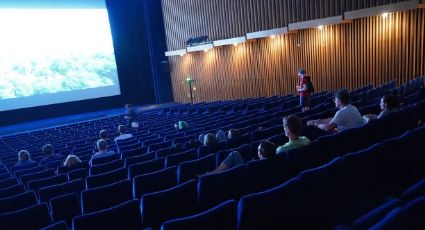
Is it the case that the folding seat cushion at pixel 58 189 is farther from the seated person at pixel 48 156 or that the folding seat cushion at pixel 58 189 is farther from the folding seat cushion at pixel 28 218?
the seated person at pixel 48 156

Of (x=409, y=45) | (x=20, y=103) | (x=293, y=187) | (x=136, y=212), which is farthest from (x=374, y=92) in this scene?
(x=20, y=103)

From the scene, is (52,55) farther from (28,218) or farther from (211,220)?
(211,220)

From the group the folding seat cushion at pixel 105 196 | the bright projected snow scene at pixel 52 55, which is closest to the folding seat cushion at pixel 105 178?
the folding seat cushion at pixel 105 196

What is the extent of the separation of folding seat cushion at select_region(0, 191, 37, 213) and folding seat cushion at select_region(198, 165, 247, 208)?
2.03 meters

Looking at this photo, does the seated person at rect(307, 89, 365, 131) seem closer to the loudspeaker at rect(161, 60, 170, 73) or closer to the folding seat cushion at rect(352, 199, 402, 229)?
the folding seat cushion at rect(352, 199, 402, 229)

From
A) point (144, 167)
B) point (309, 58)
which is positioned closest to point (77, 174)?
point (144, 167)

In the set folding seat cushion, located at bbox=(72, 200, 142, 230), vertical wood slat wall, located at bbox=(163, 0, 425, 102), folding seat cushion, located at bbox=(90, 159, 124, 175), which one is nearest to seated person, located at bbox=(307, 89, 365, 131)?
folding seat cushion, located at bbox=(90, 159, 124, 175)

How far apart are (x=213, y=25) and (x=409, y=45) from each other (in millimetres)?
9974

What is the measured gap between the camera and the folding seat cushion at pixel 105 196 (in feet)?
10.7

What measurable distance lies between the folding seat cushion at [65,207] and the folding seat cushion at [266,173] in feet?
5.96

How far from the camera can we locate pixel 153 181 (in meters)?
3.61

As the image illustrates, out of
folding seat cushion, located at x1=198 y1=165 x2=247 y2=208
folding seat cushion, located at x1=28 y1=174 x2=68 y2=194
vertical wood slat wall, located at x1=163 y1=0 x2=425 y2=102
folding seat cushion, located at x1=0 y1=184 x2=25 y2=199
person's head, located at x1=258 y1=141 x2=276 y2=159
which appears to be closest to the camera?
folding seat cushion, located at x1=198 y1=165 x2=247 y2=208

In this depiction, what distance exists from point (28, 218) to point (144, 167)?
1.62 meters

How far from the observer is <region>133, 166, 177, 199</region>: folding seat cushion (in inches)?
137
